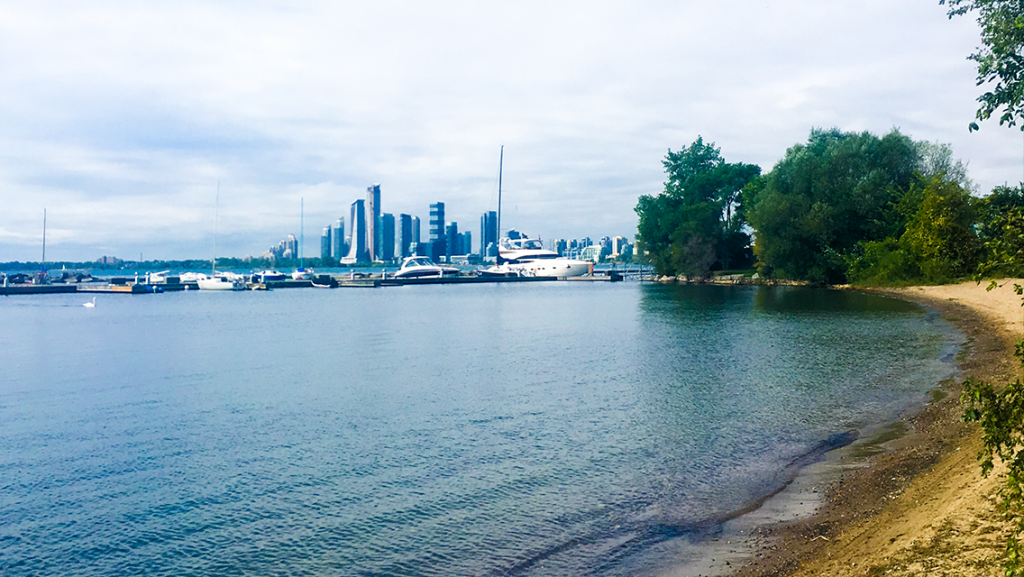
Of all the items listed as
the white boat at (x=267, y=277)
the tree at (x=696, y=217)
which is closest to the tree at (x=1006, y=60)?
the tree at (x=696, y=217)

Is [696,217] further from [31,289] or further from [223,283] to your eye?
[31,289]

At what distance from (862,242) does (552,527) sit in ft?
239

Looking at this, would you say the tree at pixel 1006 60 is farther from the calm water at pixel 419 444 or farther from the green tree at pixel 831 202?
the green tree at pixel 831 202

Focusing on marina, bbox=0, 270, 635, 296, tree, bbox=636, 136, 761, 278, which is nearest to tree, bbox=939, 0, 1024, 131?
tree, bbox=636, 136, 761, 278

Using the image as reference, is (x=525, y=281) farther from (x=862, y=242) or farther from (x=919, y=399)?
(x=919, y=399)

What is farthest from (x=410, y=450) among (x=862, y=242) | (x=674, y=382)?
(x=862, y=242)

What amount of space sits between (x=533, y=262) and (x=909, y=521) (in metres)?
138

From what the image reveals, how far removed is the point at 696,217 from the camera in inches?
3885

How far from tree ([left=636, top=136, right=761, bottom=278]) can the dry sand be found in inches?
3313

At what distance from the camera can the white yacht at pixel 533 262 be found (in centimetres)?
13950

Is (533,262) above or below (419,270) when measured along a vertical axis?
above

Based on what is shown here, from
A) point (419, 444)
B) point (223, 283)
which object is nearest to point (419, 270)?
point (223, 283)

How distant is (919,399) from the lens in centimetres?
1953

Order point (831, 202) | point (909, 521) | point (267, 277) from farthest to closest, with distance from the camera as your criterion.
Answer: point (267, 277) < point (831, 202) < point (909, 521)
